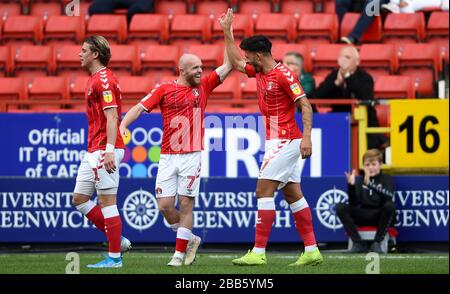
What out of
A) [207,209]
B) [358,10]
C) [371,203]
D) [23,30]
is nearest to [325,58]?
[358,10]

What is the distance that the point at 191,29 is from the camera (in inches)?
672

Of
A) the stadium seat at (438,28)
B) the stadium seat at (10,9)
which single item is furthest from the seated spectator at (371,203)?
the stadium seat at (10,9)

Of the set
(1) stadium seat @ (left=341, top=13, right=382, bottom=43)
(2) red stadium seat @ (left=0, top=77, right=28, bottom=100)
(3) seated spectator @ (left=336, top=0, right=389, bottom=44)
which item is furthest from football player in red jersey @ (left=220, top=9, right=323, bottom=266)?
(1) stadium seat @ (left=341, top=13, right=382, bottom=43)

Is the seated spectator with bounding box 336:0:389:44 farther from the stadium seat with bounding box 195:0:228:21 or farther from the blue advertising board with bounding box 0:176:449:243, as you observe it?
the blue advertising board with bounding box 0:176:449:243

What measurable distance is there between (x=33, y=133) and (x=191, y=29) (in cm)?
449

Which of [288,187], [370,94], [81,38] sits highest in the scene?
[81,38]

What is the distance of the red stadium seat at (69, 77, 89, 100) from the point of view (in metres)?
15.7

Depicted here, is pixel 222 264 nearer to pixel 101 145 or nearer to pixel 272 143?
pixel 272 143

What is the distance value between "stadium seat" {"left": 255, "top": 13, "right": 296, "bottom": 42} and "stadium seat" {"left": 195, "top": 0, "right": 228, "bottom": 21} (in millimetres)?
892

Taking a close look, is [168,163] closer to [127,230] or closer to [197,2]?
[127,230]
